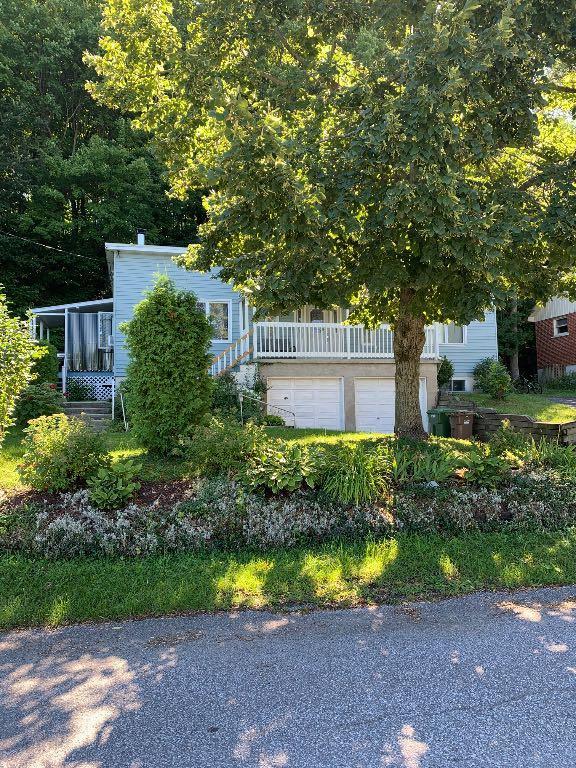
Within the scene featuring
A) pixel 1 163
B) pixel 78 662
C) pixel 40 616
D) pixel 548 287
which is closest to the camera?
pixel 78 662

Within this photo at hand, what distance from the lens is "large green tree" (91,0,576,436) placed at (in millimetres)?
6223

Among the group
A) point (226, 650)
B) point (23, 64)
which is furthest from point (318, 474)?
point (23, 64)

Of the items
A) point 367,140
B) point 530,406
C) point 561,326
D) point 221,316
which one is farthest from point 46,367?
point 561,326

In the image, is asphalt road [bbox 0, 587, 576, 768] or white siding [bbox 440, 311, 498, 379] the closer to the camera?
asphalt road [bbox 0, 587, 576, 768]

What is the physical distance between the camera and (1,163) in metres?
24.2

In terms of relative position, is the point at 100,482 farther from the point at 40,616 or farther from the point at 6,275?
the point at 6,275

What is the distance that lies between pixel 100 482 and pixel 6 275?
22.2 meters

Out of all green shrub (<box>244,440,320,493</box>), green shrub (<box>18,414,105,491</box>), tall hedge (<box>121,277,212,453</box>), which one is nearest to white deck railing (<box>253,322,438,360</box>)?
tall hedge (<box>121,277,212,453</box>)

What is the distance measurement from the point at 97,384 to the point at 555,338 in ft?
66.8

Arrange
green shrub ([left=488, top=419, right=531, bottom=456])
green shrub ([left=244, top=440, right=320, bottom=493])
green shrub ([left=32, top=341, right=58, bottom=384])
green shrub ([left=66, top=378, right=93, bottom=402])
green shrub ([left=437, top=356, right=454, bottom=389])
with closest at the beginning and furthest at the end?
green shrub ([left=244, top=440, right=320, bottom=493])
green shrub ([left=488, top=419, right=531, bottom=456])
green shrub ([left=32, top=341, right=58, bottom=384])
green shrub ([left=66, top=378, right=93, bottom=402])
green shrub ([left=437, top=356, right=454, bottom=389])

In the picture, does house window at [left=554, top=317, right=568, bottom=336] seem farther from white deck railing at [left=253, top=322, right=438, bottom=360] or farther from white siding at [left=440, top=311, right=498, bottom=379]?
white deck railing at [left=253, top=322, right=438, bottom=360]

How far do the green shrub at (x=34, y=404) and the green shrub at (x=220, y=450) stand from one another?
282 inches

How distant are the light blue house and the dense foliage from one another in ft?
23.9

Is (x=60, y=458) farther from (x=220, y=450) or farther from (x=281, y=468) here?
(x=281, y=468)
